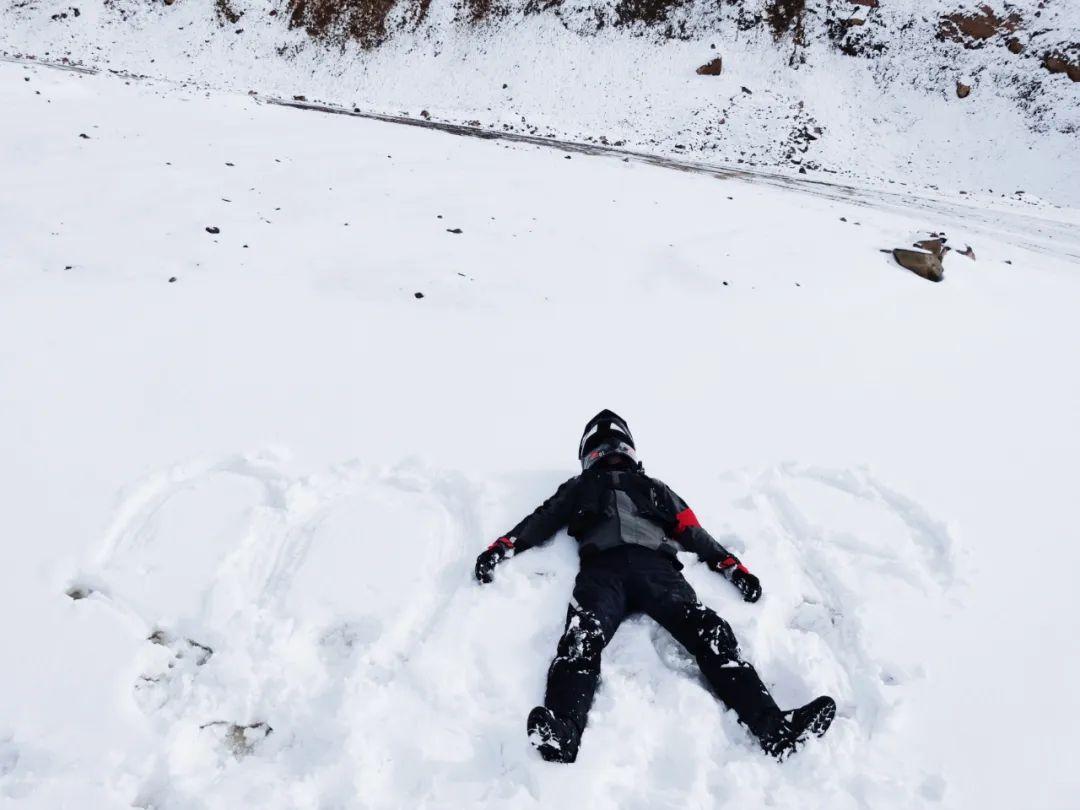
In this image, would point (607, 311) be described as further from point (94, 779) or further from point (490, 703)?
point (94, 779)

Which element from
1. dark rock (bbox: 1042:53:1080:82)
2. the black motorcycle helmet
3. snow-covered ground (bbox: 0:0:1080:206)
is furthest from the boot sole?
dark rock (bbox: 1042:53:1080:82)

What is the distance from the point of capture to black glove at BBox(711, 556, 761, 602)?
3.78 m

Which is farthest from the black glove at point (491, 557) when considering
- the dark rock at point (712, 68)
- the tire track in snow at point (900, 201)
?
the dark rock at point (712, 68)

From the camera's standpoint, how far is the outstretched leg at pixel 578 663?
292cm

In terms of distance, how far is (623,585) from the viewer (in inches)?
149

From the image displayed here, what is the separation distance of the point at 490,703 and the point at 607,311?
16.7 ft

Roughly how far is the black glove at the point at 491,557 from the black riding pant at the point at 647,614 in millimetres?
511

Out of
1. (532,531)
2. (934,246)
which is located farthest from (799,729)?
(934,246)

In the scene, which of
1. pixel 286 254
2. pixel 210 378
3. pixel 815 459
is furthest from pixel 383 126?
pixel 815 459

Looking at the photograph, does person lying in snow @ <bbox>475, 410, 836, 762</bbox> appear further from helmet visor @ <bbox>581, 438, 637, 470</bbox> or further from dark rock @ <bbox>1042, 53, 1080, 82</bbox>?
dark rock @ <bbox>1042, 53, 1080, 82</bbox>

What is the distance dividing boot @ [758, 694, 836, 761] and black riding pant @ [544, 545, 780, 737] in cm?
5

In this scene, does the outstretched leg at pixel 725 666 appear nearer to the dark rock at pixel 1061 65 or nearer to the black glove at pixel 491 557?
the black glove at pixel 491 557

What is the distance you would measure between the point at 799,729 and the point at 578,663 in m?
1.13

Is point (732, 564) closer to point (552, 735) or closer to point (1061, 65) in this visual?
point (552, 735)
